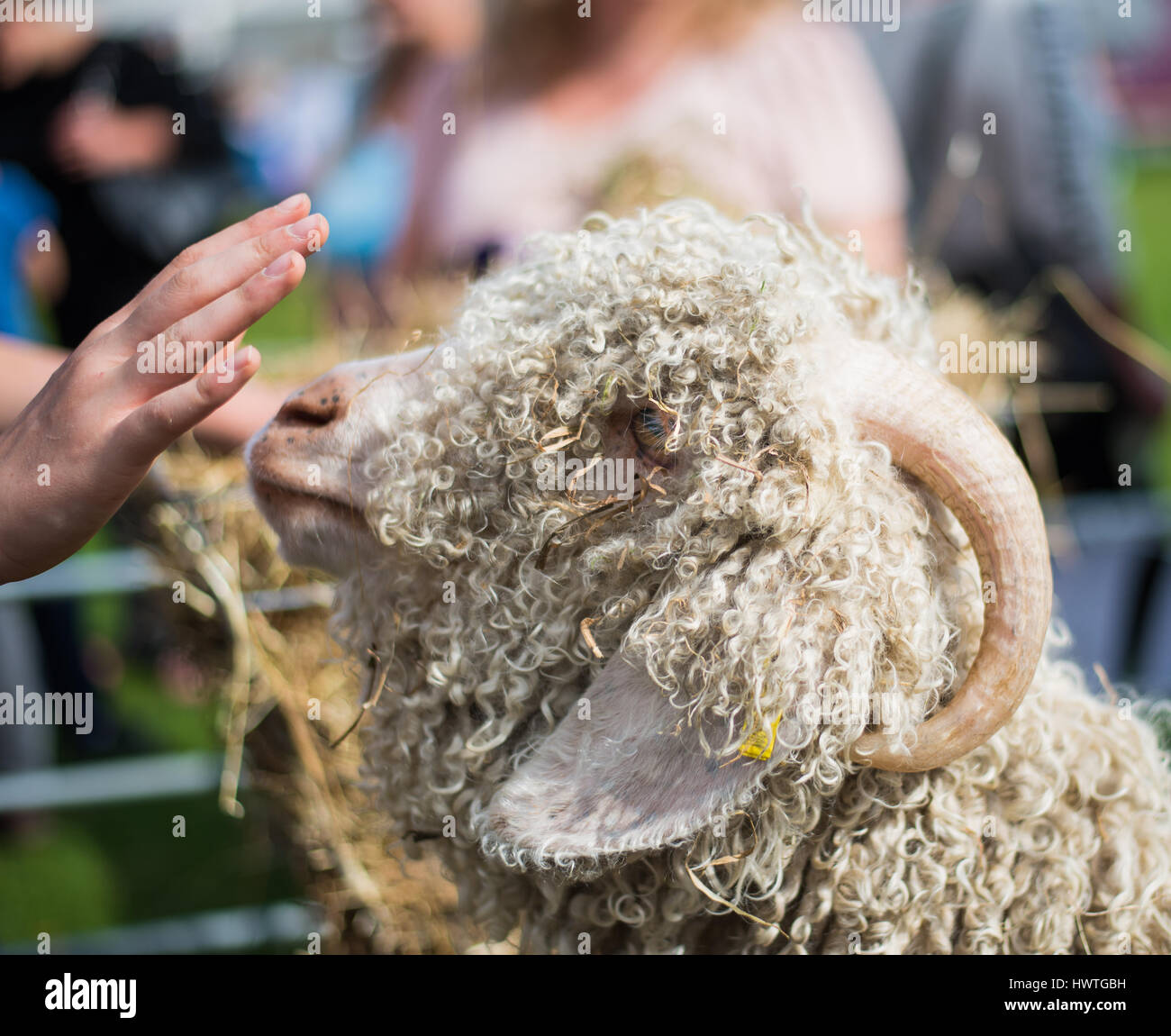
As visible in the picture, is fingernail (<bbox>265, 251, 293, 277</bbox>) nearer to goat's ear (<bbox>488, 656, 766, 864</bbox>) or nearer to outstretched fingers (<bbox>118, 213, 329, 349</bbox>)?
outstretched fingers (<bbox>118, 213, 329, 349</bbox>)

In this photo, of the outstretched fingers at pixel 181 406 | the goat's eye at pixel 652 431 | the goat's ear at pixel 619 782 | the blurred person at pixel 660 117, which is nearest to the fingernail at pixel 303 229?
the outstretched fingers at pixel 181 406

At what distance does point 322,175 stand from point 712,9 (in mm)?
3147

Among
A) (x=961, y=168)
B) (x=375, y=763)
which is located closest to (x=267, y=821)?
(x=375, y=763)

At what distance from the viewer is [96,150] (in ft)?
13.0

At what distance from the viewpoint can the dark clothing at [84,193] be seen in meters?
3.60

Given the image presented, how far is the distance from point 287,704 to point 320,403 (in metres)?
1.03

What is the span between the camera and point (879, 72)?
430cm

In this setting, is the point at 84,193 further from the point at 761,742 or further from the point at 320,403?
the point at 761,742

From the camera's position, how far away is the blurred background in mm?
2156

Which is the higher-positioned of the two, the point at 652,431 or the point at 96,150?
the point at 96,150

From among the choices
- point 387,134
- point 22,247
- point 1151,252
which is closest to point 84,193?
point 22,247

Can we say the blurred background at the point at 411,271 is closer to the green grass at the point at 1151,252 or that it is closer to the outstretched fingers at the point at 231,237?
the green grass at the point at 1151,252

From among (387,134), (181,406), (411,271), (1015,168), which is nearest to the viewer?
→ (181,406)
